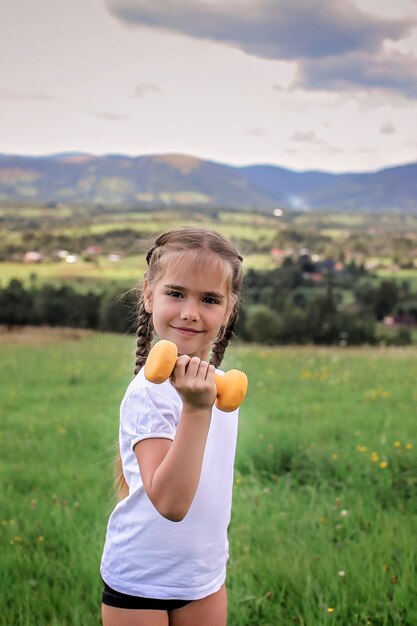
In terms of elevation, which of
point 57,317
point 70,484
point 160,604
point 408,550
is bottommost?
point 57,317

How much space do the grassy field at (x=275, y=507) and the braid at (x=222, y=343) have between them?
578mm

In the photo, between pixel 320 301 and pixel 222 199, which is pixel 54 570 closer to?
pixel 320 301

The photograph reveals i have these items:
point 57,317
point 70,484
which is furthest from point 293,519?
point 57,317

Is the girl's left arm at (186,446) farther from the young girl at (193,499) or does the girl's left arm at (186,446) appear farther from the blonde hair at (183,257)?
the blonde hair at (183,257)

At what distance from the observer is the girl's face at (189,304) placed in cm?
202

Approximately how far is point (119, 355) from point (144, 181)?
3724 inches

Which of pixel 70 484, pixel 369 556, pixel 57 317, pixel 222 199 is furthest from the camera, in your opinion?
pixel 222 199

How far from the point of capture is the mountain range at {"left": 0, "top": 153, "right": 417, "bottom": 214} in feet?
294

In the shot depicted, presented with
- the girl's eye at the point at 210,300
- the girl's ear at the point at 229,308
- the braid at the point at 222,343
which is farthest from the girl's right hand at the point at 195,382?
the braid at the point at 222,343

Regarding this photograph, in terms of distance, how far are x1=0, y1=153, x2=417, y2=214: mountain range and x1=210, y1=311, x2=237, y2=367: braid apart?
267 ft

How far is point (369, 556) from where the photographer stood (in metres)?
3.71

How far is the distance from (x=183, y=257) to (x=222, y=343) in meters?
0.54

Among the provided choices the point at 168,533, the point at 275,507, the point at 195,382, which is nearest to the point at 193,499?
the point at 168,533

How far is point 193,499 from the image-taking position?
196 cm
